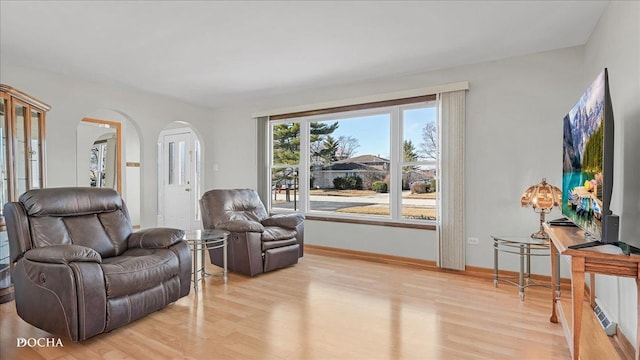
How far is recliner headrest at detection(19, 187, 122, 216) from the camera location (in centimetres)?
255

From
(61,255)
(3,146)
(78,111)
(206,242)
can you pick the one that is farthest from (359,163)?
(3,146)

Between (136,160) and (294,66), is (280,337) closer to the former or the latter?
(294,66)

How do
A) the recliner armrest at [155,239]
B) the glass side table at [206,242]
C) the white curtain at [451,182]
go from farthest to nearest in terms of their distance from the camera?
the white curtain at [451,182] → the glass side table at [206,242] → the recliner armrest at [155,239]

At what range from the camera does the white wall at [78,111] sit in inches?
157

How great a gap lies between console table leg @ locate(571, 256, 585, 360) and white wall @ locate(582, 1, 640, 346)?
57 centimetres

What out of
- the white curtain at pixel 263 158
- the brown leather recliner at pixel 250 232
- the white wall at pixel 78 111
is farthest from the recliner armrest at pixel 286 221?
the white wall at pixel 78 111

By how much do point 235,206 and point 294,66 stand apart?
1855 millimetres

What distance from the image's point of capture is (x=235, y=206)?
434 cm

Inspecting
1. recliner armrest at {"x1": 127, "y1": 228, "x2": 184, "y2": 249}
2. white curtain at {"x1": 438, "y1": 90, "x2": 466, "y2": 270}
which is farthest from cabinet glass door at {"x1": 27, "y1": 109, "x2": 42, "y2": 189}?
white curtain at {"x1": 438, "y1": 90, "x2": 466, "y2": 270}

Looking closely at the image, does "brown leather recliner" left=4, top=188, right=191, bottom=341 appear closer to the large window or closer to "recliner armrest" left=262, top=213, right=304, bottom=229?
"recliner armrest" left=262, top=213, right=304, bottom=229

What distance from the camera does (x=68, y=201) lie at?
9.02 feet

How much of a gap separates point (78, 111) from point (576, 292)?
526 cm

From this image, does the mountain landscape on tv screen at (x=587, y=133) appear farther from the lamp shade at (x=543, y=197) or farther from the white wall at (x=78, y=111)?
the white wall at (x=78, y=111)

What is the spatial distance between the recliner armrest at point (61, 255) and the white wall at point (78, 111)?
2281 millimetres
